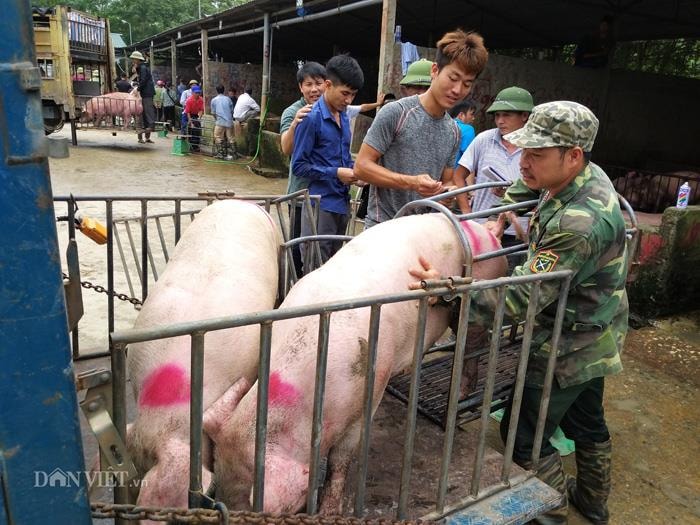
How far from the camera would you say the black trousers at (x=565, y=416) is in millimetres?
2434

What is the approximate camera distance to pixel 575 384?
2.36 m

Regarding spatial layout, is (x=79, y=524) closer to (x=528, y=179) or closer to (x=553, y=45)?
(x=528, y=179)

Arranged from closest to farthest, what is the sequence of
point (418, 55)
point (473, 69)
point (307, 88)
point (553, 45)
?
point (473, 69)
point (307, 88)
point (418, 55)
point (553, 45)

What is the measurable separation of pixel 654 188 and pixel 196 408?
811 centimetres

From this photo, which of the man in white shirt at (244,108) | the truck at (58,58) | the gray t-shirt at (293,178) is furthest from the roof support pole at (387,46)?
the man in white shirt at (244,108)

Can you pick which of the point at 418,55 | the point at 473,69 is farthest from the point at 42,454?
the point at 418,55

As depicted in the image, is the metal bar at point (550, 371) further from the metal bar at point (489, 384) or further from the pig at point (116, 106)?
the pig at point (116, 106)

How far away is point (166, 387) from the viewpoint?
1842mm

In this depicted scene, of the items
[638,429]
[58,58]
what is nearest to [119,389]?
A: [638,429]

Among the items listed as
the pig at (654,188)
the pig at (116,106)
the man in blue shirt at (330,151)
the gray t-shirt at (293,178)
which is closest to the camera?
the man in blue shirt at (330,151)

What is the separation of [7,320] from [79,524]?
1.64ft

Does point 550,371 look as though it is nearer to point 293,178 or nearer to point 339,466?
point 339,466

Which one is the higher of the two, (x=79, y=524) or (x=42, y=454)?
(x=42, y=454)

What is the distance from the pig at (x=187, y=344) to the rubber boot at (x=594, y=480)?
1.64 m
